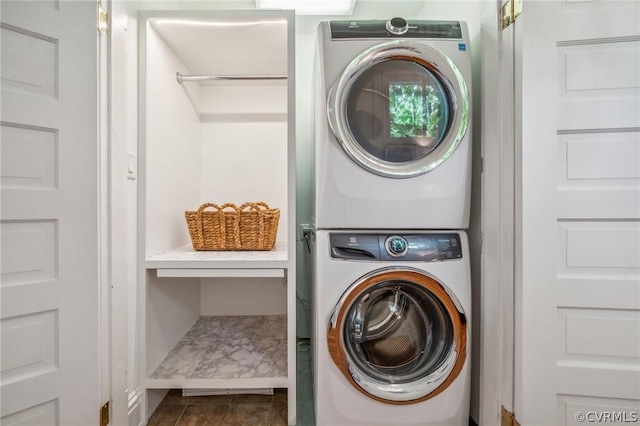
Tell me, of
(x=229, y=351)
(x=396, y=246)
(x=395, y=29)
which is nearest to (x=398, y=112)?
(x=395, y=29)

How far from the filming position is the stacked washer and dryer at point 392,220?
114 centimetres

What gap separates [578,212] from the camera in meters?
1.02

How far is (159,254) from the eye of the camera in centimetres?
141

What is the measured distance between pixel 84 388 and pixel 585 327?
1.88 metres

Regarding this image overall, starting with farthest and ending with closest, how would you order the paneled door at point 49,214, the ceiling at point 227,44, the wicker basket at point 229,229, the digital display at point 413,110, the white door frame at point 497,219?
the wicker basket at point 229,229, the ceiling at point 227,44, the digital display at point 413,110, the white door frame at point 497,219, the paneled door at point 49,214

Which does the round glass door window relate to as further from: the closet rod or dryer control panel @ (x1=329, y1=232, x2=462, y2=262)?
the closet rod

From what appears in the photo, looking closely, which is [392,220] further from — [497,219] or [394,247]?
[497,219]

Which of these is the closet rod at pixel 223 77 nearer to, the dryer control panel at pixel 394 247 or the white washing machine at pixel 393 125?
the white washing machine at pixel 393 125

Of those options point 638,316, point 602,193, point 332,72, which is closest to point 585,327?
point 638,316

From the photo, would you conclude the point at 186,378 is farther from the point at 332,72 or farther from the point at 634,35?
the point at 634,35

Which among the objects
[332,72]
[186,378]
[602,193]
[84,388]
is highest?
[332,72]

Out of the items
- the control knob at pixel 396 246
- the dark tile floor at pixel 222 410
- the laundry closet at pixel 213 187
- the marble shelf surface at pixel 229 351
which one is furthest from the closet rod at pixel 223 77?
the dark tile floor at pixel 222 410

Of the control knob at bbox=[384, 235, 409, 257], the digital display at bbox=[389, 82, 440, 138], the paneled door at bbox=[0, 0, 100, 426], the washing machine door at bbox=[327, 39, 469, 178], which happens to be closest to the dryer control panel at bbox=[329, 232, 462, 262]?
the control knob at bbox=[384, 235, 409, 257]

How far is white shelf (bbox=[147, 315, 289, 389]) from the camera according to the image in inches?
50.2
